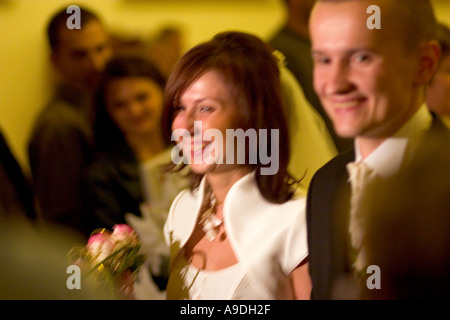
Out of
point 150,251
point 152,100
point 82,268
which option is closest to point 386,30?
point 152,100

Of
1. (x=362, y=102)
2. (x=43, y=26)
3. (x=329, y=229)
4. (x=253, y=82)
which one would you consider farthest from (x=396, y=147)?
(x=43, y=26)

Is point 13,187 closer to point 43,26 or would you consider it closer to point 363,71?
point 43,26

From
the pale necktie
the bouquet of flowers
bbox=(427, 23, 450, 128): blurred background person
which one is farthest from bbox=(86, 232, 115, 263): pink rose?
bbox=(427, 23, 450, 128): blurred background person

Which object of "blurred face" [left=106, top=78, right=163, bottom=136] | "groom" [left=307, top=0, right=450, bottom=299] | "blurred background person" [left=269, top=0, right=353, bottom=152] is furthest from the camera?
"blurred face" [left=106, top=78, right=163, bottom=136]

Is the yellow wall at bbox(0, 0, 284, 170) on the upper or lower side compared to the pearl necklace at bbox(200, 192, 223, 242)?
upper

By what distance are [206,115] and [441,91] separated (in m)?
0.48

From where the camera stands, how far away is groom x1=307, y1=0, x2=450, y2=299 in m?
1.25

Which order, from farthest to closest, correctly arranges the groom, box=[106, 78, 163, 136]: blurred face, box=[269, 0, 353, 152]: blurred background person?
box=[106, 78, 163, 136]: blurred face, box=[269, 0, 353, 152]: blurred background person, the groom

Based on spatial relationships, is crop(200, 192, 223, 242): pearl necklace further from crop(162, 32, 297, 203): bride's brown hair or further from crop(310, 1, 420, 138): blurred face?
crop(310, 1, 420, 138): blurred face

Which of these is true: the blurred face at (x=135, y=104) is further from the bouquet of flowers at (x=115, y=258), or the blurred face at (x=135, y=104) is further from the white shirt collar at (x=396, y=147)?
the white shirt collar at (x=396, y=147)

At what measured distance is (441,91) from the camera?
131 cm

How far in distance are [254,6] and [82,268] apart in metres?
0.70

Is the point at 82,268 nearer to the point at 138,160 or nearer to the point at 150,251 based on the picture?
the point at 150,251

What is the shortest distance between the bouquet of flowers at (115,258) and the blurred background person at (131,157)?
0.07 meters
